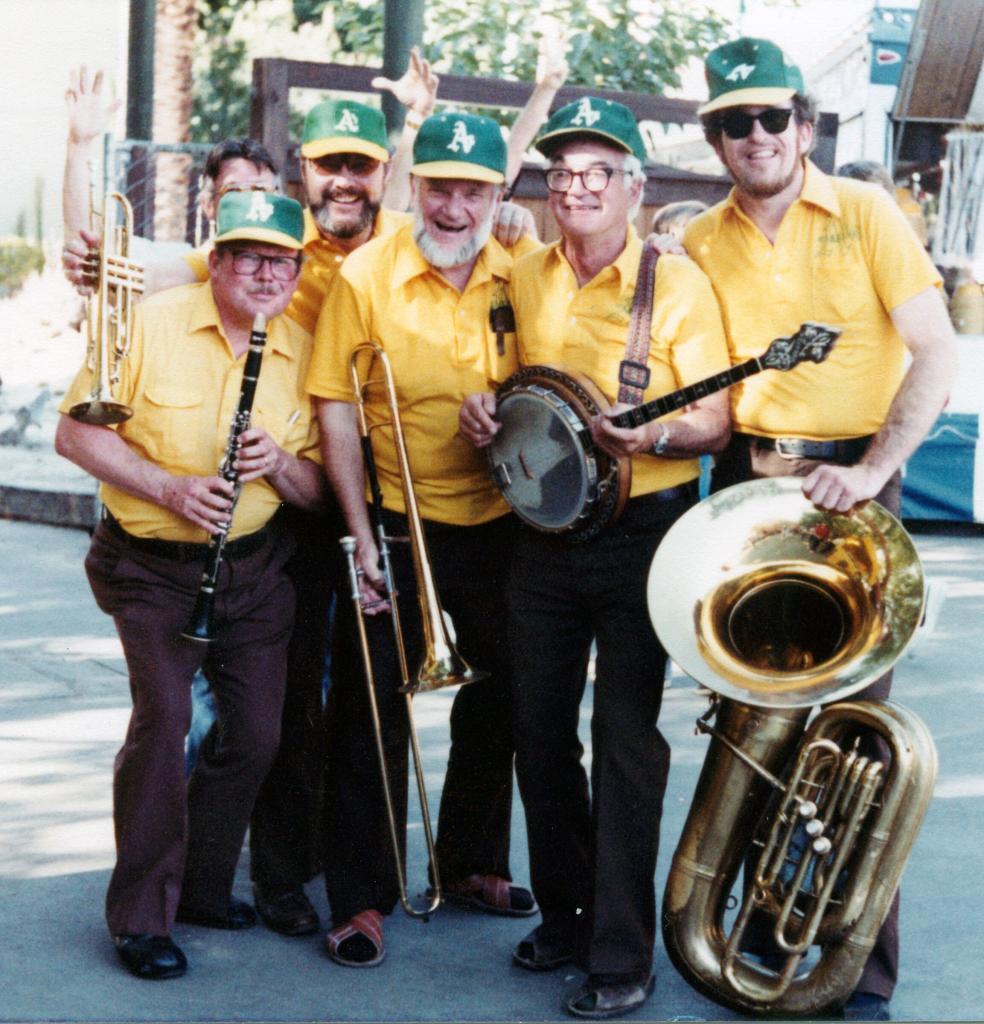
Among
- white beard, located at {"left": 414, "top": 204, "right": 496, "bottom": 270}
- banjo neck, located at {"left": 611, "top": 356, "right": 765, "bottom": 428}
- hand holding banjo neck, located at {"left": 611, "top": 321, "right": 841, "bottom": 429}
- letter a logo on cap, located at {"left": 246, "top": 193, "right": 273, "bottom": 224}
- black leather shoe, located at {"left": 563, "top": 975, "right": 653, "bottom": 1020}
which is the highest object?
letter a logo on cap, located at {"left": 246, "top": 193, "right": 273, "bottom": 224}

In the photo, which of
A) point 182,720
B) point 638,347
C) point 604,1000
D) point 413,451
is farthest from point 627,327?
point 604,1000

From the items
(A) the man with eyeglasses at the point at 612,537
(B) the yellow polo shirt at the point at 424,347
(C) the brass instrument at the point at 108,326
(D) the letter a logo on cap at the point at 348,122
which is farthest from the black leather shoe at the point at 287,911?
(D) the letter a logo on cap at the point at 348,122

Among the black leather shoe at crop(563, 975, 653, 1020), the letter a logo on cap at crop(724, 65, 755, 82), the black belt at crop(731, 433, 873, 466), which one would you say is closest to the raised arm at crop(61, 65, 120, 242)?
the letter a logo on cap at crop(724, 65, 755, 82)

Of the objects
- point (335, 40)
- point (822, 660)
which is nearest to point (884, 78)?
point (335, 40)

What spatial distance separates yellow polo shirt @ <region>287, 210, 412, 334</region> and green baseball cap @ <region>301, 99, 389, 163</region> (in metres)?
0.17

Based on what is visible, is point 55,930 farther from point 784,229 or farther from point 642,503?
point 784,229

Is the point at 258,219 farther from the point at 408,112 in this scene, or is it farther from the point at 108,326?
the point at 408,112

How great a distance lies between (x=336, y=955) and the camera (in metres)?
3.96

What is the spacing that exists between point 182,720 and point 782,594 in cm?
136

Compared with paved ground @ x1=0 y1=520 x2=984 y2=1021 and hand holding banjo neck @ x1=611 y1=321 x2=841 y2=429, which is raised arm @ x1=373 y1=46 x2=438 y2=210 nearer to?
hand holding banjo neck @ x1=611 y1=321 x2=841 y2=429

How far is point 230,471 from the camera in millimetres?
3795

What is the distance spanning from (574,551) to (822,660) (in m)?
0.58

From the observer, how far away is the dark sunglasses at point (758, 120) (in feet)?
12.0

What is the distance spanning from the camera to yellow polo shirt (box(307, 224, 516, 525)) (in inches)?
155
